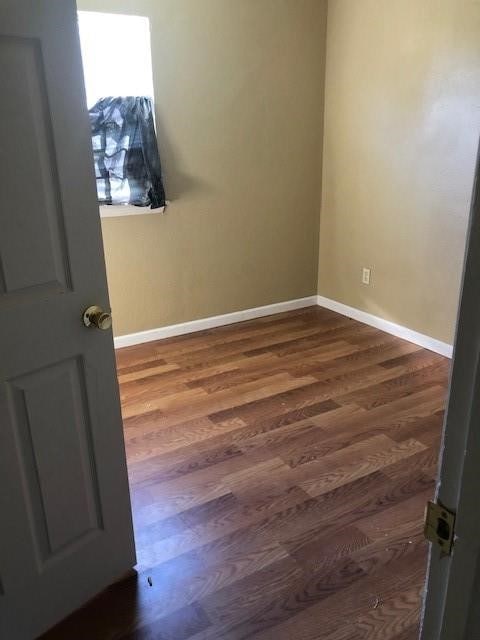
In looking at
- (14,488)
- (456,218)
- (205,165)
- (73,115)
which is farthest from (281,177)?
(14,488)

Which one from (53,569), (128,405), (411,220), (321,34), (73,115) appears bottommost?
(128,405)

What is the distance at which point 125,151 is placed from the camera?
321 cm

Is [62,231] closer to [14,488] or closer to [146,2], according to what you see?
[14,488]

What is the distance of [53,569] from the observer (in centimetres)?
148

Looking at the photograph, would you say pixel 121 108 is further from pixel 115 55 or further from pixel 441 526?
pixel 441 526

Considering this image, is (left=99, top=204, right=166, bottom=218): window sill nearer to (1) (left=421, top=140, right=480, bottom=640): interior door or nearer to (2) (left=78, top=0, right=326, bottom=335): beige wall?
(2) (left=78, top=0, right=326, bottom=335): beige wall

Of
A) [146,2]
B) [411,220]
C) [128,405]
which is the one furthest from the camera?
[411,220]

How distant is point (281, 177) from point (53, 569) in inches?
126

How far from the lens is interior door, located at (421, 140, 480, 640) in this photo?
561 mm

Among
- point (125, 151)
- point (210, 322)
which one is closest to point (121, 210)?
point (125, 151)

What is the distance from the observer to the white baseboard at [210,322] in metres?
3.68

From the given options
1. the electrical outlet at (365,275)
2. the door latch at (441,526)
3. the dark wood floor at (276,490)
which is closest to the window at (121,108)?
the dark wood floor at (276,490)

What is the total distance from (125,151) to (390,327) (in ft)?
7.23

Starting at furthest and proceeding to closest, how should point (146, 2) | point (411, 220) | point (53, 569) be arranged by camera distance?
point (411, 220), point (146, 2), point (53, 569)
